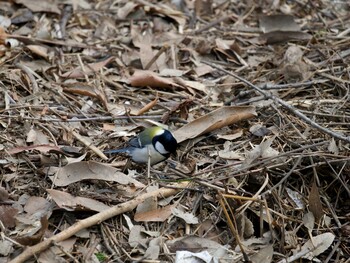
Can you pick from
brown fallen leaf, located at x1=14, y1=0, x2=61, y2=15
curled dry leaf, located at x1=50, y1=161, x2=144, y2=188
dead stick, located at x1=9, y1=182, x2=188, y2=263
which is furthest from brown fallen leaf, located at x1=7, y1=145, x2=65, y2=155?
brown fallen leaf, located at x1=14, y1=0, x2=61, y2=15

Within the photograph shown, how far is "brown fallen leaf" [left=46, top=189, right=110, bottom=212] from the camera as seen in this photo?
10.8ft

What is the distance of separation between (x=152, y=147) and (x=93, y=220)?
671 mm

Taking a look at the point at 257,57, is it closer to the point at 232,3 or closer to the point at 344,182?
the point at 232,3

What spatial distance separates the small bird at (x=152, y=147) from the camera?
12.3ft

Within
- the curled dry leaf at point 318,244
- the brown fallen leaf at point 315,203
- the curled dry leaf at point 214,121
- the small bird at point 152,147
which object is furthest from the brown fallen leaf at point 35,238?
the brown fallen leaf at point 315,203

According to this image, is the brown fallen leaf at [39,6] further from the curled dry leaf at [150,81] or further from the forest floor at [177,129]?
the curled dry leaf at [150,81]

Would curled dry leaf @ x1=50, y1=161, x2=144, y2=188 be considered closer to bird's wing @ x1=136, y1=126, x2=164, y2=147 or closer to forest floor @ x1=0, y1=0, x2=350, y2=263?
forest floor @ x1=0, y1=0, x2=350, y2=263

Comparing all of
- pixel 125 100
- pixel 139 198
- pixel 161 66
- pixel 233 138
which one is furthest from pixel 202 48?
pixel 139 198

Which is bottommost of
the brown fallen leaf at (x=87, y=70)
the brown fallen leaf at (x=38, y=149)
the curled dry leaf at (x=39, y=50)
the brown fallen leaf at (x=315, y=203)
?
the brown fallen leaf at (x=315, y=203)

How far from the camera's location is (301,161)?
12.3 feet

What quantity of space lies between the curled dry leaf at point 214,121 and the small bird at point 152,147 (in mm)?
201

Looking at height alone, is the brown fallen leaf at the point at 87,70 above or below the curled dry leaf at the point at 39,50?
below

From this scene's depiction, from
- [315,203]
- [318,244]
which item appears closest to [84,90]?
[315,203]

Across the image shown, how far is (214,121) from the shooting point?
409cm
